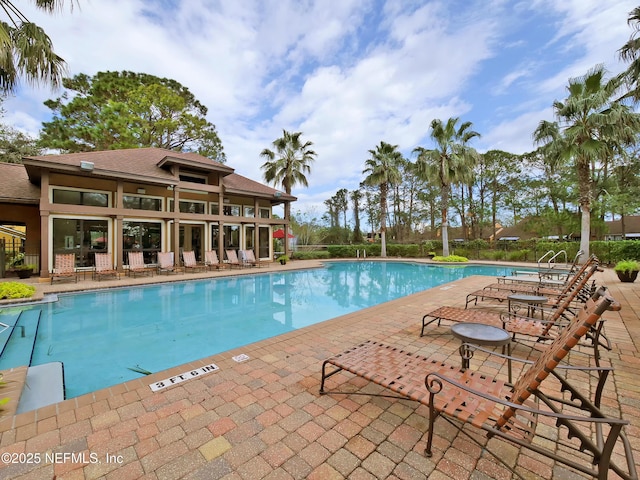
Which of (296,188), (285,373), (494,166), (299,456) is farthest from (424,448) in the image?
(494,166)

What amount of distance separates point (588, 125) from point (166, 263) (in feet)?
65.7

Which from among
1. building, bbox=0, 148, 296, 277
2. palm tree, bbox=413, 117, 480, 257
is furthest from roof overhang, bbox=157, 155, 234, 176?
palm tree, bbox=413, 117, 480, 257

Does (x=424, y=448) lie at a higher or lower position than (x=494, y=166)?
lower

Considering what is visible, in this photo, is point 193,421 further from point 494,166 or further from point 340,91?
point 494,166

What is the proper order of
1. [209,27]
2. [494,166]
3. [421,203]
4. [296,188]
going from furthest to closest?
1. [421,203]
2. [494,166]
3. [296,188]
4. [209,27]

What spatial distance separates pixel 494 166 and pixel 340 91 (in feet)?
62.3

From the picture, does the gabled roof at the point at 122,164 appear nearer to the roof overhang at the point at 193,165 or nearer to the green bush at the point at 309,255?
the roof overhang at the point at 193,165

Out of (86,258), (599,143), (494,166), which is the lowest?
(86,258)

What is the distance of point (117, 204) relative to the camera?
12.0m

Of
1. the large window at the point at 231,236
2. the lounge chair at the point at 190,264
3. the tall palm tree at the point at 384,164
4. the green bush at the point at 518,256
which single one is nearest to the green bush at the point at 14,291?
the lounge chair at the point at 190,264

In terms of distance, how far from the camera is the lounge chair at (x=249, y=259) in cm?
1573

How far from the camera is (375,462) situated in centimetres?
188

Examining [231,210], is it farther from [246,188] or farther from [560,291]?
[560,291]

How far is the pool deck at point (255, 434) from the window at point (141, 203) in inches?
476
